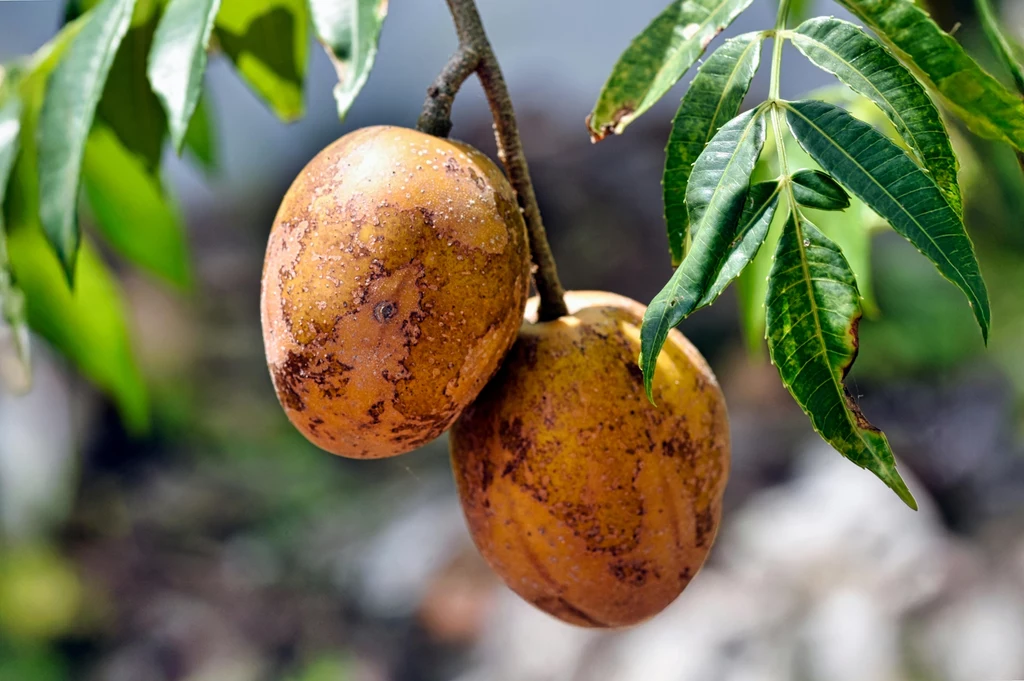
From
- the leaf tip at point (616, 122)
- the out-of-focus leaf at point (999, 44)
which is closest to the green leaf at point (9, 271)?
the leaf tip at point (616, 122)

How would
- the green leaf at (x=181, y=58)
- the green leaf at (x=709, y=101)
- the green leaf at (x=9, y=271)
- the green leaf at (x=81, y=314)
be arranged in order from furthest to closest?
the green leaf at (x=81, y=314), the green leaf at (x=9, y=271), the green leaf at (x=181, y=58), the green leaf at (x=709, y=101)

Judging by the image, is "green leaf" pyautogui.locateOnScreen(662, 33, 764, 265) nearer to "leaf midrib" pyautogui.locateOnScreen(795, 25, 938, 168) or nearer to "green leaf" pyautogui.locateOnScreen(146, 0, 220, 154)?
"leaf midrib" pyautogui.locateOnScreen(795, 25, 938, 168)

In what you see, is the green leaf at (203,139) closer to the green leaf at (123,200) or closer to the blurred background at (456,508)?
the green leaf at (123,200)

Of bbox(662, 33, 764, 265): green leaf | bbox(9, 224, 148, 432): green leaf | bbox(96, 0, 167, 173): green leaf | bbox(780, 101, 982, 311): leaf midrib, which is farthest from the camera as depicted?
bbox(9, 224, 148, 432): green leaf

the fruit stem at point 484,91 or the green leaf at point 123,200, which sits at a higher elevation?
the fruit stem at point 484,91

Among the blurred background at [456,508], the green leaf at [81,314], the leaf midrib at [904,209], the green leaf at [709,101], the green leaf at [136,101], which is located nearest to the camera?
the leaf midrib at [904,209]

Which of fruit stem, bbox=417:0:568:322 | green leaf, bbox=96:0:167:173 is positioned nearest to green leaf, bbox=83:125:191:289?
green leaf, bbox=96:0:167:173
